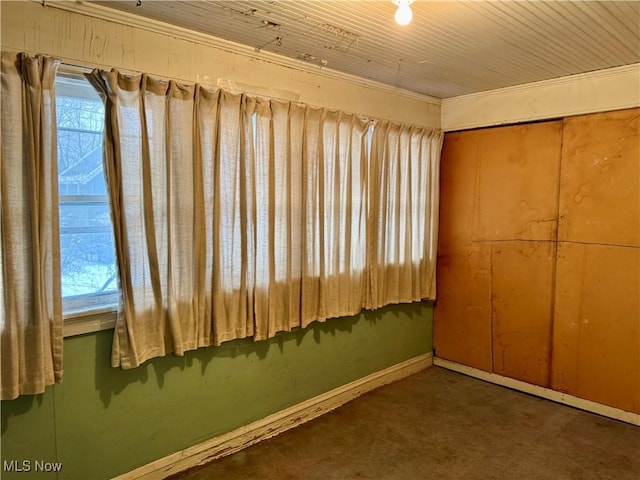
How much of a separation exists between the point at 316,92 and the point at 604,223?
214 centimetres

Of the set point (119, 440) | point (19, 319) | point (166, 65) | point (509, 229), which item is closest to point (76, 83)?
point (166, 65)

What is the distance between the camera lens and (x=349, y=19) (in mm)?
2010

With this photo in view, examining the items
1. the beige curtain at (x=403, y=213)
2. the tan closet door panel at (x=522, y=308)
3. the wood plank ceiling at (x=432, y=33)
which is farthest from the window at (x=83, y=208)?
the tan closet door panel at (x=522, y=308)

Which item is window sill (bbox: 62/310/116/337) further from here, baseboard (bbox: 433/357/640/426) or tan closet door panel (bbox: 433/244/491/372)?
baseboard (bbox: 433/357/640/426)

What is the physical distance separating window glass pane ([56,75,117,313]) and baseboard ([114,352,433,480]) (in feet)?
3.06

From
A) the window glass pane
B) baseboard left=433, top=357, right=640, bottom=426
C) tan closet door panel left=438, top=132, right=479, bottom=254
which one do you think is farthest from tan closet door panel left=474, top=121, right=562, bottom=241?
the window glass pane

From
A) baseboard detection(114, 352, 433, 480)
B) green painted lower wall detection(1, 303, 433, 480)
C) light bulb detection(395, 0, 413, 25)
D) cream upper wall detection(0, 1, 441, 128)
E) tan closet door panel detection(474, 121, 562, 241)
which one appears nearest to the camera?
light bulb detection(395, 0, 413, 25)

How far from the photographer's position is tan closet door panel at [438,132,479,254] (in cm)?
352

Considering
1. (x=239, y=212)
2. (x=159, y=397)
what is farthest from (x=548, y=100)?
(x=159, y=397)

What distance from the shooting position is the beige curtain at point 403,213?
3.11 m

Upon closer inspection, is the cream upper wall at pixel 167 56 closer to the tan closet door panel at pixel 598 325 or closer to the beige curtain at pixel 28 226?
the beige curtain at pixel 28 226

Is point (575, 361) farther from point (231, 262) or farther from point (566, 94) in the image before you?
point (231, 262)

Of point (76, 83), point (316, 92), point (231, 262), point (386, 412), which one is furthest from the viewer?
point (386, 412)

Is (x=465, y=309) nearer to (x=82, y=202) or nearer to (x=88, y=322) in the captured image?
(x=88, y=322)
